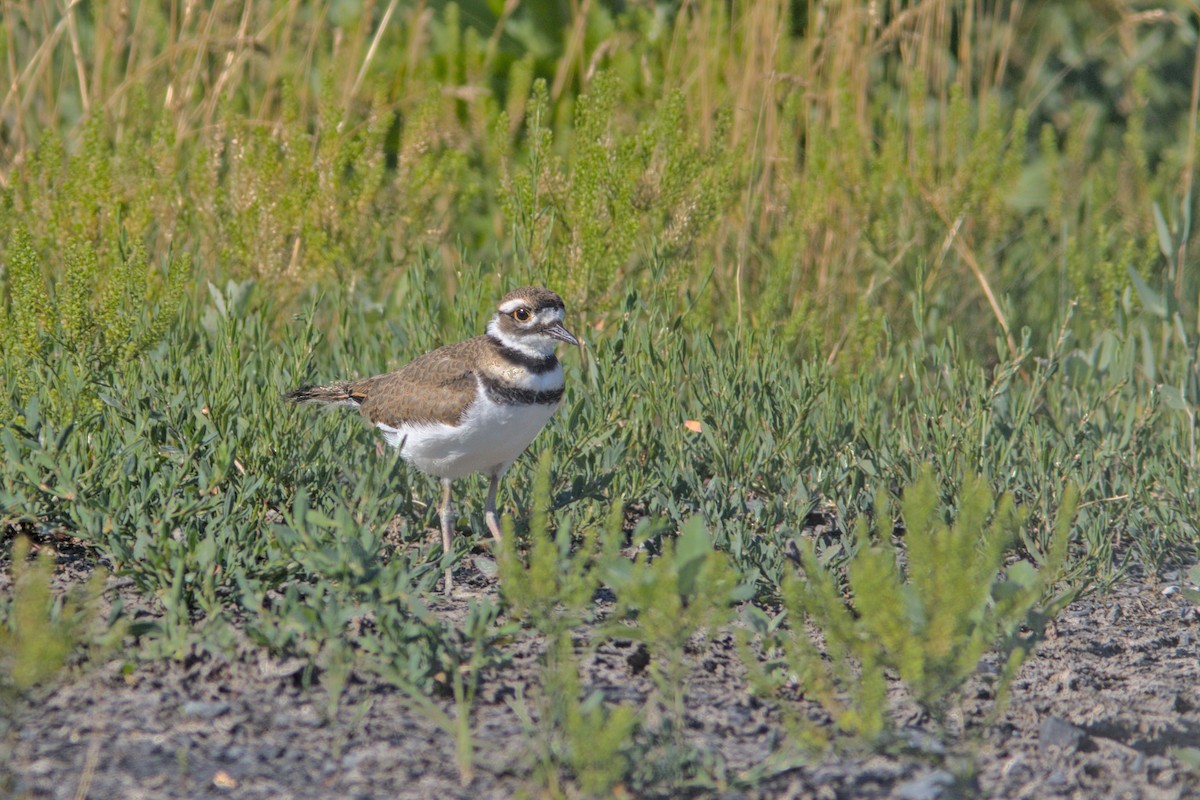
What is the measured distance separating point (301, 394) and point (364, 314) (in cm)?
133

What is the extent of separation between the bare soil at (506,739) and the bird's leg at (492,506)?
2.34 feet

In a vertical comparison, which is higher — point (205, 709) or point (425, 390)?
point (425, 390)

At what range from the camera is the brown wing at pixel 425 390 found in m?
4.38

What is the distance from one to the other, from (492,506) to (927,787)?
186cm

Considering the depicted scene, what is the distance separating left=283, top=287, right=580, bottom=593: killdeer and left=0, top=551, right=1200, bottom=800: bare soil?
2.74ft

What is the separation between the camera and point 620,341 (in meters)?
4.90

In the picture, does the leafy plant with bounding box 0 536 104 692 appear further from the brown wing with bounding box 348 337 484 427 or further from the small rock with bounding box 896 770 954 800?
the small rock with bounding box 896 770 954 800

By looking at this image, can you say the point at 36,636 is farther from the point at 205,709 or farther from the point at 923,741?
the point at 923,741

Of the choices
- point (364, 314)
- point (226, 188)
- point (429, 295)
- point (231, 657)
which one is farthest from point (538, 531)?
point (226, 188)

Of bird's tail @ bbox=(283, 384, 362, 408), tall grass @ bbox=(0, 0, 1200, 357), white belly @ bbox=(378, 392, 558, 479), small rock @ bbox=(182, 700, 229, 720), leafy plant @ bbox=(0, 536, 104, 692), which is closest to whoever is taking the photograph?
leafy plant @ bbox=(0, 536, 104, 692)

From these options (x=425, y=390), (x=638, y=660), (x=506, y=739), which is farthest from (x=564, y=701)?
(x=425, y=390)

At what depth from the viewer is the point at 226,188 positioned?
623 centimetres

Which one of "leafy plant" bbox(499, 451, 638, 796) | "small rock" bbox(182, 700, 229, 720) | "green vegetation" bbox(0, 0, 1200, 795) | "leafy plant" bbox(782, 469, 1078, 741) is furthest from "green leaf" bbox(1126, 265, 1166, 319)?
"small rock" bbox(182, 700, 229, 720)

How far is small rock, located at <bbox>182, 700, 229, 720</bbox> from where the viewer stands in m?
3.23
